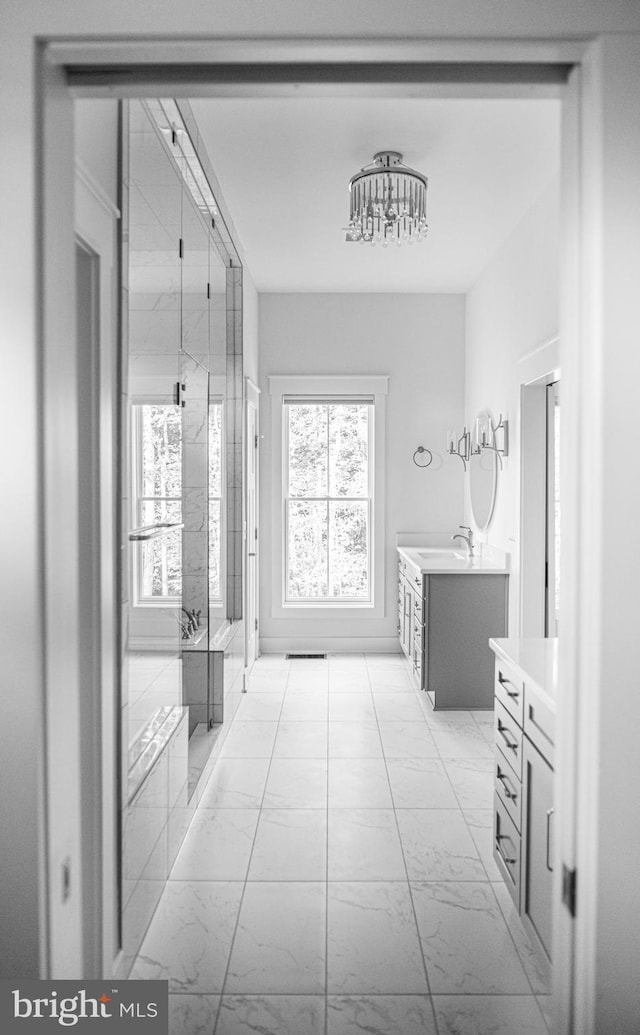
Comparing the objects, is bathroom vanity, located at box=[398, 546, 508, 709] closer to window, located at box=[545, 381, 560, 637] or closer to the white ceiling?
window, located at box=[545, 381, 560, 637]

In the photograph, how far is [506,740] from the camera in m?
2.58

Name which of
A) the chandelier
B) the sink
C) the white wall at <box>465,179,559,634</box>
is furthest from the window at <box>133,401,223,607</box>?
the sink

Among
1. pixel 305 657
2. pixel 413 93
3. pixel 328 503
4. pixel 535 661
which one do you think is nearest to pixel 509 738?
pixel 535 661

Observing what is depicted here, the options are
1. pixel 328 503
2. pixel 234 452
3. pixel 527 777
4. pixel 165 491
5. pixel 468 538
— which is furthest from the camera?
pixel 328 503

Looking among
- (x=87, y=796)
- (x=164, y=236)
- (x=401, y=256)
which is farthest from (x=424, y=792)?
(x=401, y=256)

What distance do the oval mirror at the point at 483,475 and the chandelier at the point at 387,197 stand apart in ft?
5.99

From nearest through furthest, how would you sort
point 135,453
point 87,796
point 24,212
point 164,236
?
point 24,212, point 87,796, point 135,453, point 164,236

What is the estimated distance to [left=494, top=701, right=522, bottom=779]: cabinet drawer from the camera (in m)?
2.42

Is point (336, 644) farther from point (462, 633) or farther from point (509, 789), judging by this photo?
point (509, 789)

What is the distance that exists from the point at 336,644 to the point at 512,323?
3.12m

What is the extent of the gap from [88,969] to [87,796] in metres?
0.45

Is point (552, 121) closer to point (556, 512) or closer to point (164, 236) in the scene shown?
point (164, 236)

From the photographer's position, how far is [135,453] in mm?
2422

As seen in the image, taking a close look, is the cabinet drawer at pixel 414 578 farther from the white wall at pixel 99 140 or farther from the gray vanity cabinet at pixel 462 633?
the white wall at pixel 99 140
